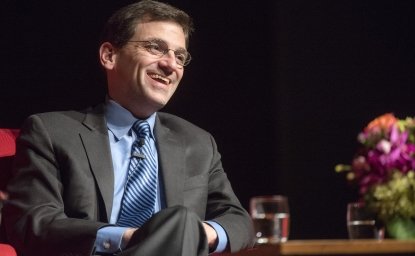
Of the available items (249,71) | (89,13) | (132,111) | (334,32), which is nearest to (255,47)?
(249,71)

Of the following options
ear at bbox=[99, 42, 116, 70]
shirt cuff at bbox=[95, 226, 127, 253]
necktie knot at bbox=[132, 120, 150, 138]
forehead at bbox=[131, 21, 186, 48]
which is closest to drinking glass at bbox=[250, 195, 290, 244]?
shirt cuff at bbox=[95, 226, 127, 253]

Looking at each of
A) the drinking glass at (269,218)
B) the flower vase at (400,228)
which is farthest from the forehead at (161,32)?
the flower vase at (400,228)

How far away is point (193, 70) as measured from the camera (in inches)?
133

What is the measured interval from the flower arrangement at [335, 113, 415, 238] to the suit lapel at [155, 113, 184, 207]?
0.85 meters

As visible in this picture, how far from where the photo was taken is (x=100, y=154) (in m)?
2.51

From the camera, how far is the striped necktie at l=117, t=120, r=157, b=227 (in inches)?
97.8

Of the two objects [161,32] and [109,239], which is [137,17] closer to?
[161,32]

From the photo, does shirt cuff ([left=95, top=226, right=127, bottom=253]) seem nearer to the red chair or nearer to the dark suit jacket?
the dark suit jacket

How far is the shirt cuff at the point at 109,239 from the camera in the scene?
2.18m

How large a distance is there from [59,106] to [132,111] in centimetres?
59

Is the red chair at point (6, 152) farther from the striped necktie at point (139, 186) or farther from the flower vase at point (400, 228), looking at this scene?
the flower vase at point (400, 228)

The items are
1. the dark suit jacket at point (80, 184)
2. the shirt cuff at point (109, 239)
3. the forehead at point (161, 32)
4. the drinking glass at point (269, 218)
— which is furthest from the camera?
the forehead at point (161, 32)

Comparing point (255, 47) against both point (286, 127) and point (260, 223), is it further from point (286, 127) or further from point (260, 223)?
point (260, 223)

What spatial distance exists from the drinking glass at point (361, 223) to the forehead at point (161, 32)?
3.38ft
